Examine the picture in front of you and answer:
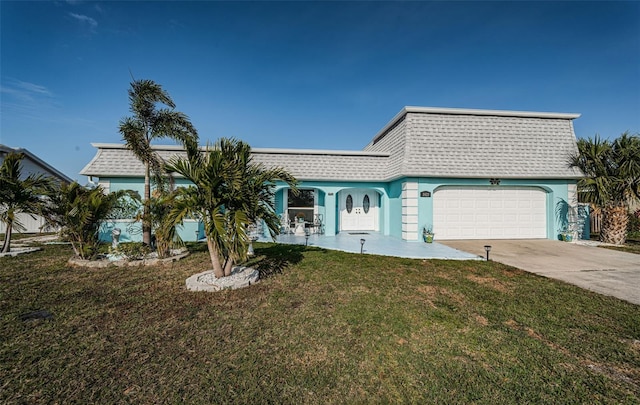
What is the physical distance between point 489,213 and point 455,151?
10.7 ft

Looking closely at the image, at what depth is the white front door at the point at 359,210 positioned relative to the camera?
14039 millimetres

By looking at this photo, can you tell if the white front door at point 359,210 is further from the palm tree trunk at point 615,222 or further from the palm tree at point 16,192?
the palm tree at point 16,192

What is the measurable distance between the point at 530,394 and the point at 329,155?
36.9ft

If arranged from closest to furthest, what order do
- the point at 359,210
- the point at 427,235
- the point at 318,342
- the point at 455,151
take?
the point at 318,342 → the point at 427,235 → the point at 455,151 → the point at 359,210

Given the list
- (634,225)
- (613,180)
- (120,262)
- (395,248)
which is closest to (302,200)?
(395,248)

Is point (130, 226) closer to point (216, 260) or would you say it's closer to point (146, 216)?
point (146, 216)

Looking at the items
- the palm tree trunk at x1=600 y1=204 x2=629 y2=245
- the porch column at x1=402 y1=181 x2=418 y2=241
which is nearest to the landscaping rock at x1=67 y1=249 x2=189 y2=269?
the porch column at x1=402 y1=181 x2=418 y2=241

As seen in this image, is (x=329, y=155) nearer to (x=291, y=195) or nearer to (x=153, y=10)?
(x=291, y=195)

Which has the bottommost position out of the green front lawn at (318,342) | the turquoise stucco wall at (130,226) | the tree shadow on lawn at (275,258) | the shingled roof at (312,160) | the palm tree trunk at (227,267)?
the green front lawn at (318,342)

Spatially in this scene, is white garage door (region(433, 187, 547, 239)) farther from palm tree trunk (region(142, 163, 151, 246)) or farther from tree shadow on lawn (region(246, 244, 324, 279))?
palm tree trunk (region(142, 163, 151, 246))

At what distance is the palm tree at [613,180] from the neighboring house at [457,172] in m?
0.68

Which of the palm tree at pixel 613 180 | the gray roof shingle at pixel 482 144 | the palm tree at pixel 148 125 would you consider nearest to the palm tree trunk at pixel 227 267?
the palm tree at pixel 148 125

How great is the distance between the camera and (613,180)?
10281 mm

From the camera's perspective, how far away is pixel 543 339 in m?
3.34
